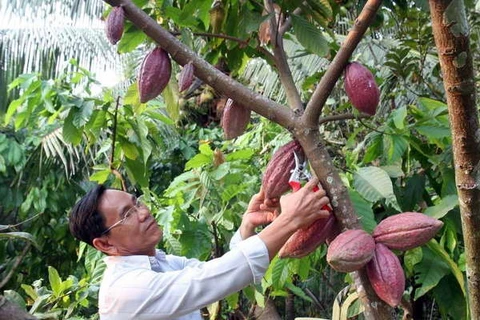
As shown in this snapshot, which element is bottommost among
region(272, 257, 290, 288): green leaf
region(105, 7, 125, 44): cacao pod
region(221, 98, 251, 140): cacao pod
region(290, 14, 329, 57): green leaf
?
region(272, 257, 290, 288): green leaf

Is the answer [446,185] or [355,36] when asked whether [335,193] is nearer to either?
[355,36]

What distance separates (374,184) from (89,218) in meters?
0.66

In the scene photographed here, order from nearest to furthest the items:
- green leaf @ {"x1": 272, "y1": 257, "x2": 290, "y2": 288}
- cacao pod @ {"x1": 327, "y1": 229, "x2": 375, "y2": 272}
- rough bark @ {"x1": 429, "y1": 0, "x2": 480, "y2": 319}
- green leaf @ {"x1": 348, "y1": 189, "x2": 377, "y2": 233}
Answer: rough bark @ {"x1": 429, "y1": 0, "x2": 480, "y2": 319}, cacao pod @ {"x1": 327, "y1": 229, "x2": 375, "y2": 272}, green leaf @ {"x1": 348, "y1": 189, "x2": 377, "y2": 233}, green leaf @ {"x1": 272, "y1": 257, "x2": 290, "y2": 288}

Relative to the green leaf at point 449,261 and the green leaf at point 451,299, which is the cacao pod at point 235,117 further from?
the green leaf at point 451,299

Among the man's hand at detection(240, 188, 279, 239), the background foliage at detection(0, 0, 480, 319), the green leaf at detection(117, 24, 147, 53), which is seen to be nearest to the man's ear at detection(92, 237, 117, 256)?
the background foliage at detection(0, 0, 480, 319)

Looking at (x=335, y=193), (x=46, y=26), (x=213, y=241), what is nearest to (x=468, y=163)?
(x=335, y=193)

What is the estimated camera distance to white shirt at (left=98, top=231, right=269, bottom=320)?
1.09 meters

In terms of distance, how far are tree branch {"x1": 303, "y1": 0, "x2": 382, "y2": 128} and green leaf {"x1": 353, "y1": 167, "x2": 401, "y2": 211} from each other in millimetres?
431

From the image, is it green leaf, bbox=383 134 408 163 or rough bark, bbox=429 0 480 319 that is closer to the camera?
rough bark, bbox=429 0 480 319

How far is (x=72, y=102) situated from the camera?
6.86ft

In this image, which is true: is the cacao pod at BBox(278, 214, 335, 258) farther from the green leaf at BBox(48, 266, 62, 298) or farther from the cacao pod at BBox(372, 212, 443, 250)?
the green leaf at BBox(48, 266, 62, 298)

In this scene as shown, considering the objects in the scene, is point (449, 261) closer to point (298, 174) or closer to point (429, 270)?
point (429, 270)

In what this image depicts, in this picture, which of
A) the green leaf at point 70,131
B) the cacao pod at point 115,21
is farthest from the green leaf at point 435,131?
the green leaf at point 70,131

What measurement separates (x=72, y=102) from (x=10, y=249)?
9.66ft
